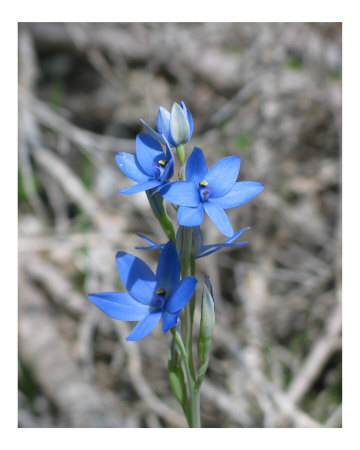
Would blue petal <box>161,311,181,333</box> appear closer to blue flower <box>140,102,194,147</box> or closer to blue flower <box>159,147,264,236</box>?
blue flower <box>159,147,264,236</box>

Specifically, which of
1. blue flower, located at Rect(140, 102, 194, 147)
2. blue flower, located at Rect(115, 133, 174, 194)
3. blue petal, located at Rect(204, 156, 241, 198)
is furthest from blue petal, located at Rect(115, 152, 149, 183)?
blue petal, located at Rect(204, 156, 241, 198)

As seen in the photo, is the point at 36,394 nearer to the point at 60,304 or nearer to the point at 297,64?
the point at 60,304

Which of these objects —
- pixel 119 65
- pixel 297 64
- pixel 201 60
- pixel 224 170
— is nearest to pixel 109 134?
pixel 119 65

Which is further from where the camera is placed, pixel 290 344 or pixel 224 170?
pixel 290 344

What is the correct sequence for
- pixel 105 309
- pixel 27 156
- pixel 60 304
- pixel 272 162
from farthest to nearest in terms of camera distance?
pixel 272 162 < pixel 27 156 < pixel 60 304 < pixel 105 309

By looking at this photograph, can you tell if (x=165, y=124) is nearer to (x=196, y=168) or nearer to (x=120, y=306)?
(x=196, y=168)

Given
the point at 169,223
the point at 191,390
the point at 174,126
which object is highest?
the point at 174,126

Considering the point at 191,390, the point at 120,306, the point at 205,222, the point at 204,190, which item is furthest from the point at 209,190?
the point at 205,222
